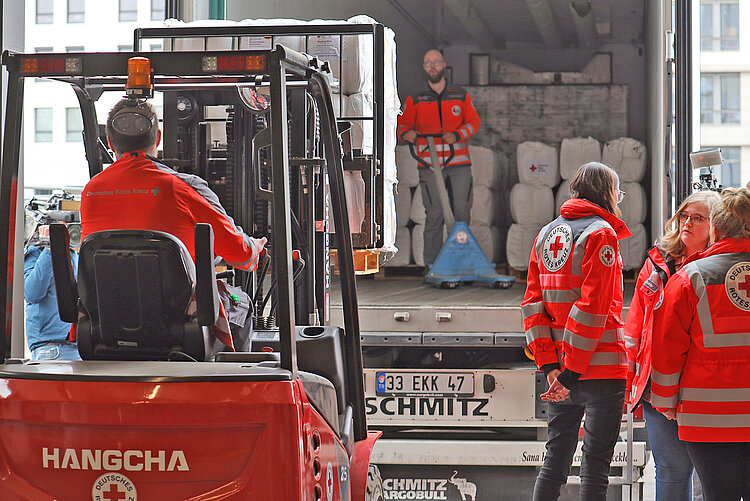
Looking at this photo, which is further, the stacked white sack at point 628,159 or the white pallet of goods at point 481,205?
the white pallet of goods at point 481,205

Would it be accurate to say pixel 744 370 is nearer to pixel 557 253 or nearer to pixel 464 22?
pixel 557 253

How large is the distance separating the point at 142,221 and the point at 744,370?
2105 mm

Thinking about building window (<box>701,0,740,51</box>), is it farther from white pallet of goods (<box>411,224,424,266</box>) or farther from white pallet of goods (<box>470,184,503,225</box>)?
white pallet of goods (<box>411,224,424,266</box>)

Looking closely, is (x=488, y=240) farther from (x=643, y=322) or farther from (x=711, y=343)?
(x=711, y=343)

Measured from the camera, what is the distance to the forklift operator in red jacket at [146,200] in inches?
111

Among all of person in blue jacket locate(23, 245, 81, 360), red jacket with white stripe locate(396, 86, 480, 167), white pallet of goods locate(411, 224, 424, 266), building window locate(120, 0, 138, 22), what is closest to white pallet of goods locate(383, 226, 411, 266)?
white pallet of goods locate(411, 224, 424, 266)

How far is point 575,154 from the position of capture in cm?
683

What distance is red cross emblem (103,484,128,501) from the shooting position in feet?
7.99

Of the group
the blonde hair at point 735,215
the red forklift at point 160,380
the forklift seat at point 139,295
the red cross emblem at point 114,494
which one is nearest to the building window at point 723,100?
the blonde hair at point 735,215

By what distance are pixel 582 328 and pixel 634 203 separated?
3.19 meters

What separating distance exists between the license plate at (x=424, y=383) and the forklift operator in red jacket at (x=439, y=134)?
281cm

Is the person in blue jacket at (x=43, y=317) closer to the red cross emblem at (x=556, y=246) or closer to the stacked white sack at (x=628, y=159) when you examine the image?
the red cross emblem at (x=556, y=246)

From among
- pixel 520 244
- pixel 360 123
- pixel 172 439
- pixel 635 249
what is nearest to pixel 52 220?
pixel 360 123

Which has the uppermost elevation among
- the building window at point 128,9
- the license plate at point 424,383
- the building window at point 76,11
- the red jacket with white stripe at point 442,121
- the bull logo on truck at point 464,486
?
the building window at point 128,9
